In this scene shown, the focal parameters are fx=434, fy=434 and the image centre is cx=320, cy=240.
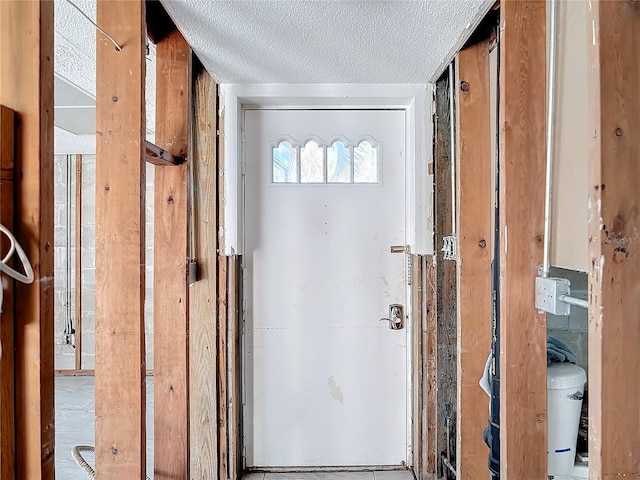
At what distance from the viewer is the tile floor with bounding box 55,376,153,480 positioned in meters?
2.71

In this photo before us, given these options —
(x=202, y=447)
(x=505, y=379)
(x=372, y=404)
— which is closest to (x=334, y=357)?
(x=372, y=404)

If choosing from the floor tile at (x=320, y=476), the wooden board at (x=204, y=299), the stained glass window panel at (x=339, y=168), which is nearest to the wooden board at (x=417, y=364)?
the floor tile at (x=320, y=476)

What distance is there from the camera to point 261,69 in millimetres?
2133

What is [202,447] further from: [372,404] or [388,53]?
[388,53]

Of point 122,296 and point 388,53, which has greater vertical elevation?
point 388,53

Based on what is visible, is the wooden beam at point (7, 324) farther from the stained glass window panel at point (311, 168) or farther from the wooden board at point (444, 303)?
the wooden board at point (444, 303)

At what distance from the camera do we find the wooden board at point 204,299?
225 cm

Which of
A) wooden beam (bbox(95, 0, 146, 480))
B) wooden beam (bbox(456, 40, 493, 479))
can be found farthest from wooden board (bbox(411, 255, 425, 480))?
wooden beam (bbox(95, 0, 146, 480))

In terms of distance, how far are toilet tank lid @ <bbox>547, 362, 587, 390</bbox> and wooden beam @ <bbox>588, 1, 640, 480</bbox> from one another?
1.31ft

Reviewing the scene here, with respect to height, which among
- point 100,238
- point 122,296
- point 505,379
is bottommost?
point 505,379

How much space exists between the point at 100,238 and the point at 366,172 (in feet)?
5.10

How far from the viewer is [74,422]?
131 inches

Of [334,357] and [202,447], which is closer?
[202,447]

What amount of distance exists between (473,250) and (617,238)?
96cm
